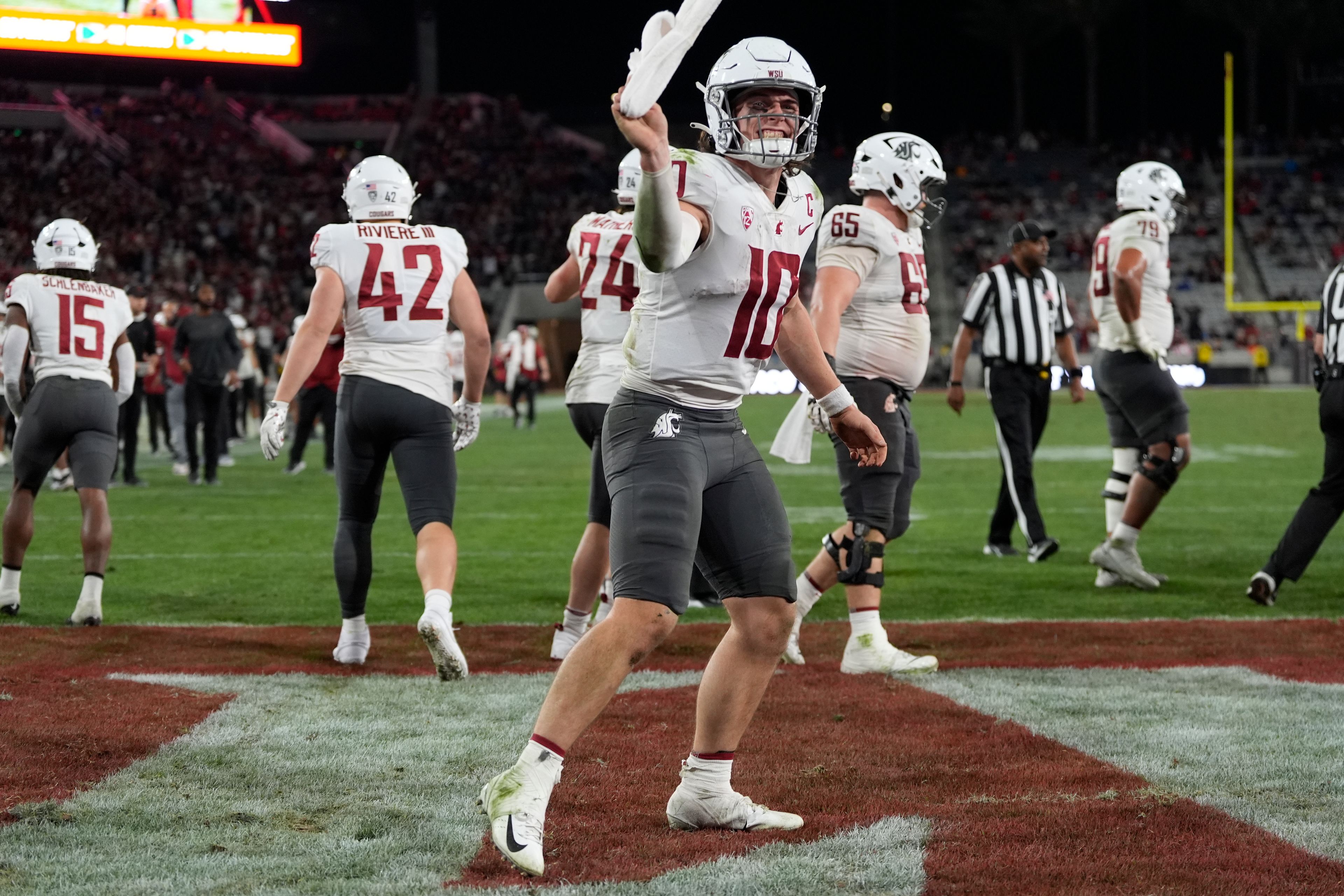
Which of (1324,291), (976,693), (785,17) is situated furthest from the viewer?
(785,17)

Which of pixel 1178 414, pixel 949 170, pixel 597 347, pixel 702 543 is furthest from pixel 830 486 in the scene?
pixel 949 170

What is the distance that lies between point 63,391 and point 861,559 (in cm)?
358

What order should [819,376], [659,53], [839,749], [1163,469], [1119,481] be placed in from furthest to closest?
[1119,481], [1163,469], [839,749], [819,376], [659,53]

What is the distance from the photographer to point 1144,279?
772cm

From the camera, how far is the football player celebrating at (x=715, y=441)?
10.4 ft

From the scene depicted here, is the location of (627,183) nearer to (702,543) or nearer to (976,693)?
(976,693)

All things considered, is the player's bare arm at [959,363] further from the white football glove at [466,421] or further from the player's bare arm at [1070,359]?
the white football glove at [466,421]

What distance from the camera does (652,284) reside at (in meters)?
3.37

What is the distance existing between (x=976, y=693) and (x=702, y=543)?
1852mm

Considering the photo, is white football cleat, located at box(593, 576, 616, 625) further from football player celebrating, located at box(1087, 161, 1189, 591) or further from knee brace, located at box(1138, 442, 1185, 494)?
knee brace, located at box(1138, 442, 1185, 494)

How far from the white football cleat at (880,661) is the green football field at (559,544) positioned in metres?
1.43

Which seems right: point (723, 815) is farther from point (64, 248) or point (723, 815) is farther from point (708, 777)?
point (64, 248)

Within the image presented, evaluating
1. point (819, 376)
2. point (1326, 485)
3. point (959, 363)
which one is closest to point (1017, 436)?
point (959, 363)

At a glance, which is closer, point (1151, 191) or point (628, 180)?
point (628, 180)
